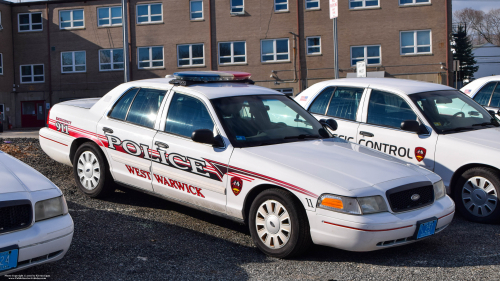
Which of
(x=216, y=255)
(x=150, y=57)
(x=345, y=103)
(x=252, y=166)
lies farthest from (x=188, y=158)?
(x=150, y=57)

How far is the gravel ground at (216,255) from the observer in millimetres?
4316

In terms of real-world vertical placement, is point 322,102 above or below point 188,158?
above

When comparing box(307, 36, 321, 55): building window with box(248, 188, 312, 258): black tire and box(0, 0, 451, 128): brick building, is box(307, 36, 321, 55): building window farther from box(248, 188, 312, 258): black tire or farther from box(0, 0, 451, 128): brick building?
box(248, 188, 312, 258): black tire

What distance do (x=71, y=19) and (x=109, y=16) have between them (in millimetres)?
3023

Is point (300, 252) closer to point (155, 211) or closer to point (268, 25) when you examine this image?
point (155, 211)

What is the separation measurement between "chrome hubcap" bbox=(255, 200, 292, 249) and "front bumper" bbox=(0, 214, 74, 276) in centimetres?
169

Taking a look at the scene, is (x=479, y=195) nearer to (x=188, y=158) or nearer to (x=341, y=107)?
(x=341, y=107)

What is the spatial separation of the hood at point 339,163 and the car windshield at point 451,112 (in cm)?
155

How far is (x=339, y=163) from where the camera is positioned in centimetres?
487

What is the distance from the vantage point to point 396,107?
22.6ft

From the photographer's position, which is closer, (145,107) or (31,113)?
(145,107)

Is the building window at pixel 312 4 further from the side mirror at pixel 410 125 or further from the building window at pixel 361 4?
the side mirror at pixel 410 125

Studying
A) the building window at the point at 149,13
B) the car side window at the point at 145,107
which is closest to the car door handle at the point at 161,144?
the car side window at the point at 145,107

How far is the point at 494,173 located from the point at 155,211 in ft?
13.0
